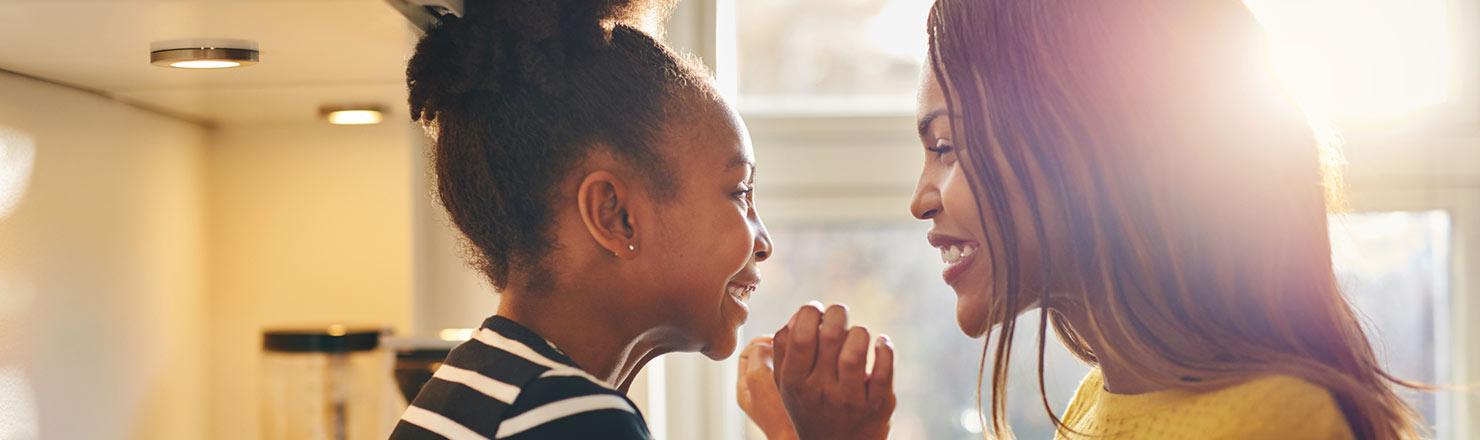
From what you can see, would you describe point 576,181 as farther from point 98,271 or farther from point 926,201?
point 98,271

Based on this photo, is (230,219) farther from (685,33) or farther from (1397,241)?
(1397,241)

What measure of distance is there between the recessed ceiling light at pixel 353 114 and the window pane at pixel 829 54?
0.56m

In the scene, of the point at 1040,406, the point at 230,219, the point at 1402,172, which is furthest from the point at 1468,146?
the point at 230,219

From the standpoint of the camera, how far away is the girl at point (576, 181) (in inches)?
28.5

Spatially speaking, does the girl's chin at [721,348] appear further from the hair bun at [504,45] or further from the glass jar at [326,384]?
the glass jar at [326,384]

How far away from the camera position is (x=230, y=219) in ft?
3.75

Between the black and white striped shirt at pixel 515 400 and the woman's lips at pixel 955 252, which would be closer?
the black and white striped shirt at pixel 515 400

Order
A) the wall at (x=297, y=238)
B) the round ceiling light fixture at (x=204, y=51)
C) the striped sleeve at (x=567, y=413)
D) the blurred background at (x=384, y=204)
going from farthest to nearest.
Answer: the wall at (x=297, y=238)
the blurred background at (x=384, y=204)
the round ceiling light fixture at (x=204, y=51)
the striped sleeve at (x=567, y=413)

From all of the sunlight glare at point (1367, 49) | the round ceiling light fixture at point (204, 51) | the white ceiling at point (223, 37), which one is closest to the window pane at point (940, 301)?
the sunlight glare at point (1367, 49)

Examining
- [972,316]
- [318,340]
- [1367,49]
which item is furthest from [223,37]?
[1367,49]

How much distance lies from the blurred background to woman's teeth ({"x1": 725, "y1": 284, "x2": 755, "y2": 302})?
281mm

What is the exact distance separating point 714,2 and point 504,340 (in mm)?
792

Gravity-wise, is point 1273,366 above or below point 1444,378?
above

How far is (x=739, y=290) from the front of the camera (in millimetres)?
824
